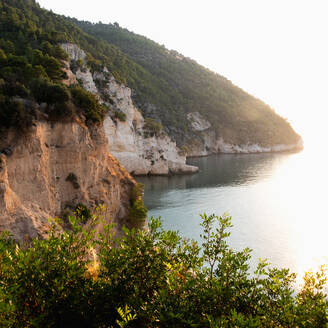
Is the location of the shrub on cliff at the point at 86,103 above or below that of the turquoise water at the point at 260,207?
above

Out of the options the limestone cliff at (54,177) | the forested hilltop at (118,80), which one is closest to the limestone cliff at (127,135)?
the forested hilltop at (118,80)

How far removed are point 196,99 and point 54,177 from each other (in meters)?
106

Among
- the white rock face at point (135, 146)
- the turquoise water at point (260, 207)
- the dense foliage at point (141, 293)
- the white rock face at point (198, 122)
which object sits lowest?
the turquoise water at point (260, 207)

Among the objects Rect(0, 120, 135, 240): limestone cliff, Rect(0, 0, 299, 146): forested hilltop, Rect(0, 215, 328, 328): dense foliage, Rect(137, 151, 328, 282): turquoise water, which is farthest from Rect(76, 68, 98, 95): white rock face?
Rect(0, 215, 328, 328): dense foliage

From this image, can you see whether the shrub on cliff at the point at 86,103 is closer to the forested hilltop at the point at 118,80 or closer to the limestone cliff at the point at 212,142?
the forested hilltop at the point at 118,80

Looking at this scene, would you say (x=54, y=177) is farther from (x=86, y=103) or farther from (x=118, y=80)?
(x=118, y=80)

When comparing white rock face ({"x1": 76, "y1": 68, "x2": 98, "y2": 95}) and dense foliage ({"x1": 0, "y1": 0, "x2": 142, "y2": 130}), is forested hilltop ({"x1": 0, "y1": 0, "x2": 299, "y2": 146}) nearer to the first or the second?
dense foliage ({"x1": 0, "y1": 0, "x2": 142, "y2": 130})

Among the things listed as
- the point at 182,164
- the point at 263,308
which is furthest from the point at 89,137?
the point at 182,164

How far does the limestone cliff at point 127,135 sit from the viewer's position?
1900 inches

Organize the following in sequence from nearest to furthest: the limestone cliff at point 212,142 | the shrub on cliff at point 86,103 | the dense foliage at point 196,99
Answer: the shrub on cliff at point 86,103 → the dense foliage at point 196,99 → the limestone cliff at point 212,142

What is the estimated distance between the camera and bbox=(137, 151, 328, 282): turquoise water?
23.0 m

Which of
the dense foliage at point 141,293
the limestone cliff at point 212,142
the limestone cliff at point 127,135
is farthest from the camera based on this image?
the limestone cliff at point 212,142

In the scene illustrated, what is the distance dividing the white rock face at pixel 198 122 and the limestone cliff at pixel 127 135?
43292 millimetres

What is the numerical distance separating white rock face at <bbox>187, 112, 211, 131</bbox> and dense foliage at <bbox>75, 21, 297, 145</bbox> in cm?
245
